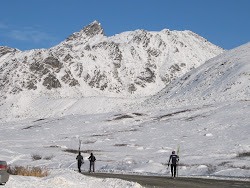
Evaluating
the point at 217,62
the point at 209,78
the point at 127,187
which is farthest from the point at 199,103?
the point at 127,187

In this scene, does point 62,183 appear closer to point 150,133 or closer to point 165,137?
point 165,137

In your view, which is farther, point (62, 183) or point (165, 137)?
point (165, 137)

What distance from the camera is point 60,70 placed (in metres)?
198

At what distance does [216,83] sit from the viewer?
11081 cm

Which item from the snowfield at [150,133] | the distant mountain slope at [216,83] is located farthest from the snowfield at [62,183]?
the distant mountain slope at [216,83]

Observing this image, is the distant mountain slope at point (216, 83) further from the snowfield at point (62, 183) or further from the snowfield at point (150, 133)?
the snowfield at point (62, 183)

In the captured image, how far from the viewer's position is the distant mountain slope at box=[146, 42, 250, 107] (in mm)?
98375

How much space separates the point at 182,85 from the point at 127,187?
116m

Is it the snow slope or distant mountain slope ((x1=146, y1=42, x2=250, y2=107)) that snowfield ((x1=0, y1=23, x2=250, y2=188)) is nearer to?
the snow slope

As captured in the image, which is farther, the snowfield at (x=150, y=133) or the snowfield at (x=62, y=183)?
the snowfield at (x=150, y=133)

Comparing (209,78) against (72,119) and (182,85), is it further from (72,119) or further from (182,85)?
(72,119)

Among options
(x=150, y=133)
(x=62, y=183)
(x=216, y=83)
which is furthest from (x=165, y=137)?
(x=216, y=83)

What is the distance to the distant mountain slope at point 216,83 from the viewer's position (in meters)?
98.4

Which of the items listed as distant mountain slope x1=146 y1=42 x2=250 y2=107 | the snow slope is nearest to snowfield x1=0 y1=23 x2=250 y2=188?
the snow slope
